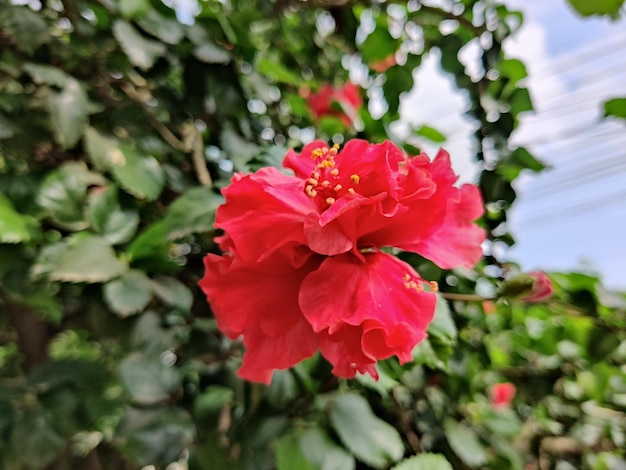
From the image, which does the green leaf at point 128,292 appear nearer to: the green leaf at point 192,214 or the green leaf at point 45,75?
the green leaf at point 192,214

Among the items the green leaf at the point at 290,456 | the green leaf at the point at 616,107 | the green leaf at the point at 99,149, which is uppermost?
the green leaf at the point at 616,107

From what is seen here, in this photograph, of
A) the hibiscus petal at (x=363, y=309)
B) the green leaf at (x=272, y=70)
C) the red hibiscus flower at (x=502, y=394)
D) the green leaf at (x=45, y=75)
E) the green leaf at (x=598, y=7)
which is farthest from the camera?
the red hibiscus flower at (x=502, y=394)

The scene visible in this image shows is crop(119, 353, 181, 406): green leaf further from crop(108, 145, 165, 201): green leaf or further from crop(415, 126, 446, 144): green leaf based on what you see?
crop(415, 126, 446, 144): green leaf

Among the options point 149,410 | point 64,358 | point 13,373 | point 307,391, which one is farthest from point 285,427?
point 13,373

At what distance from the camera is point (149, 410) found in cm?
53

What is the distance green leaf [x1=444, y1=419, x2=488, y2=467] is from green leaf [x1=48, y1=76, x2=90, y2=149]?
0.52m

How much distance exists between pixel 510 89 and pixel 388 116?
0.44ft

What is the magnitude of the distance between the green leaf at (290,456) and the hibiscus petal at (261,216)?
221 mm

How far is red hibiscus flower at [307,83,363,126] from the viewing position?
69cm

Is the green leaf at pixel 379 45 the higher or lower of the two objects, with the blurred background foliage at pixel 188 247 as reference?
higher

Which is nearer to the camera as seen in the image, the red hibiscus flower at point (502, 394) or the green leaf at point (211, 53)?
the green leaf at point (211, 53)

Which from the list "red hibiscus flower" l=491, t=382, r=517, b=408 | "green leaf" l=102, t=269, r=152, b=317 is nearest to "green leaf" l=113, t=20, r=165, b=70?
"green leaf" l=102, t=269, r=152, b=317

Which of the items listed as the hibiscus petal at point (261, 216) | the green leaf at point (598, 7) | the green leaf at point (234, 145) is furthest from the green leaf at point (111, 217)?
the green leaf at point (598, 7)

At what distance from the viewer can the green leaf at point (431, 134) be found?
1.98 ft
